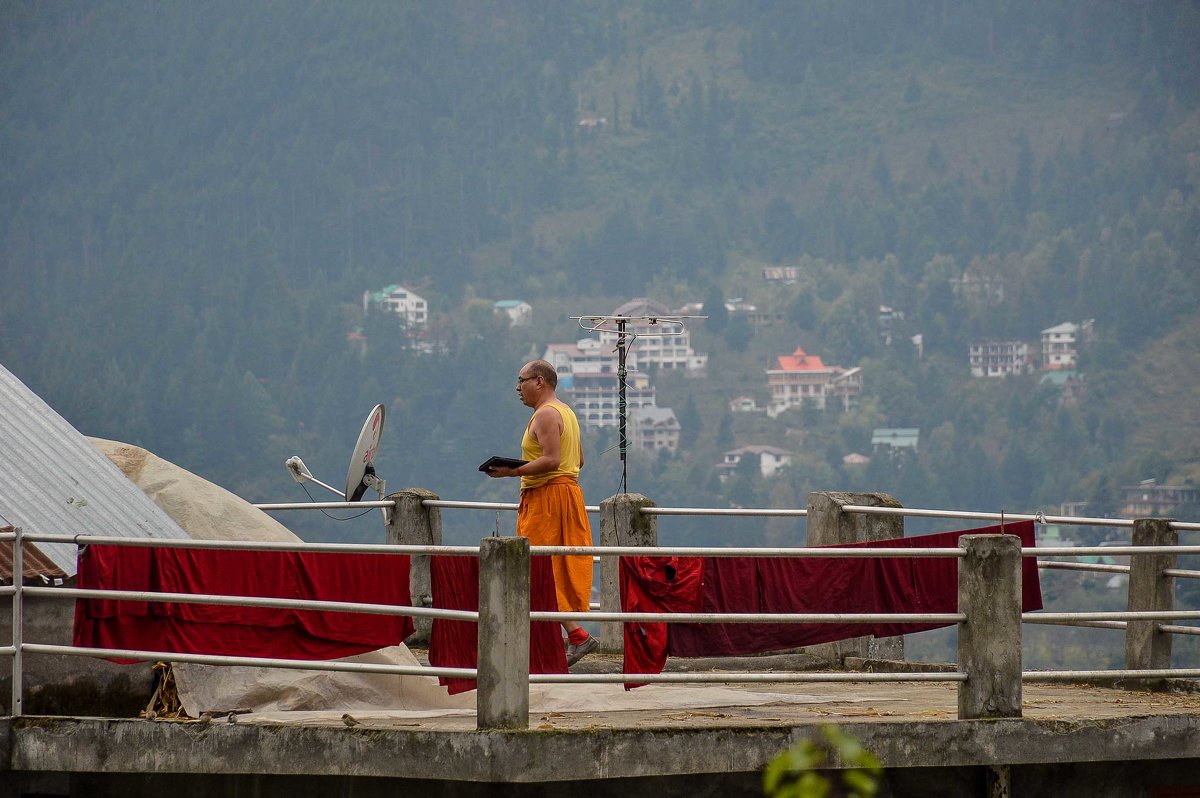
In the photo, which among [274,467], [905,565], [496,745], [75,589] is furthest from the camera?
[274,467]

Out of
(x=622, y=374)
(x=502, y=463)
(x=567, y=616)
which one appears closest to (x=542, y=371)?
(x=502, y=463)

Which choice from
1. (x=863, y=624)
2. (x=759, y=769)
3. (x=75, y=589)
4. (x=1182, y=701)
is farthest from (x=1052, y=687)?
(x=75, y=589)

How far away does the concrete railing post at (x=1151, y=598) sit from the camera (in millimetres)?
10164

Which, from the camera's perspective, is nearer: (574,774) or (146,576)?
(574,774)

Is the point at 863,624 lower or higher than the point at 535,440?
lower

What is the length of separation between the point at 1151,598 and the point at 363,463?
21.3ft

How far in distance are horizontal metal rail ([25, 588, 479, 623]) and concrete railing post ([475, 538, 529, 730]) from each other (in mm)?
103

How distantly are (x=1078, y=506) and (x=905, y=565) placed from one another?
18628 centimetres

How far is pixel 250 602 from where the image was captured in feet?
24.9

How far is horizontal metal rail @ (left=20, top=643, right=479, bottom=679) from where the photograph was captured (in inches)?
288

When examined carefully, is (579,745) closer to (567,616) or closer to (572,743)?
(572,743)

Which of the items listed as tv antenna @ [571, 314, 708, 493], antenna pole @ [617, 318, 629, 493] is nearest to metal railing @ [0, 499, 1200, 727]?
tv antenna @ [571, 314, 708, 493]

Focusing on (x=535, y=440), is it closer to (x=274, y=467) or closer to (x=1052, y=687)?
(x=1052, y=687)

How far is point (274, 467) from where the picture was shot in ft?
591
